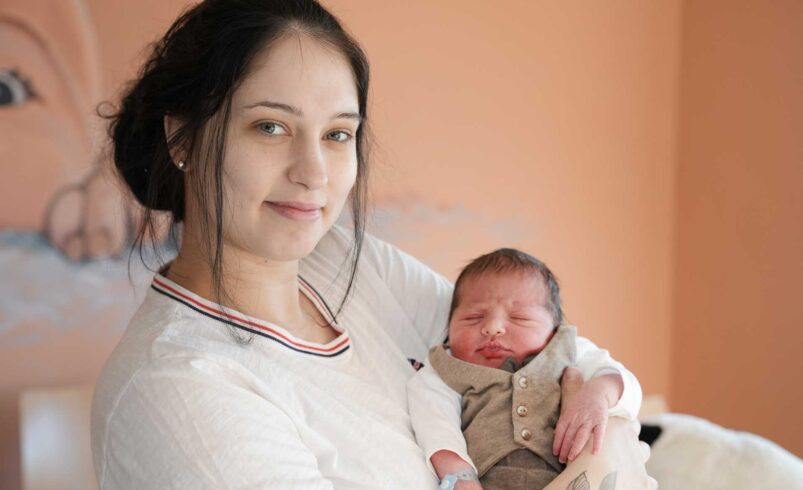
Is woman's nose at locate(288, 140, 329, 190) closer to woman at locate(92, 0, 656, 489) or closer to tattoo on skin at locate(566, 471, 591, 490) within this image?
woman at locate(92, 0, 656, 489)

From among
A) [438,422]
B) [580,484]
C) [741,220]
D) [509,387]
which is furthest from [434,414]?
[741,220]

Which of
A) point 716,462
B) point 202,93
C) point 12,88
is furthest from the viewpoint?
point 12,88

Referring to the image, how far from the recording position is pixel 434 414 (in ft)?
4.31

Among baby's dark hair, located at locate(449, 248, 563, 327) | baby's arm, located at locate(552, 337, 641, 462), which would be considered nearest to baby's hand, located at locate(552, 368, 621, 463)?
baby's arm, located at locate(552, 337, 641, 462)

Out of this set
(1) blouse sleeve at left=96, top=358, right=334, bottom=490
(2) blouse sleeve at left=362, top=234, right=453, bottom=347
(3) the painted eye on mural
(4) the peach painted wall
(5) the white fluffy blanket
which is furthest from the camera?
(4) the peach painted wall

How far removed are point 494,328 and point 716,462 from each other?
775 mm

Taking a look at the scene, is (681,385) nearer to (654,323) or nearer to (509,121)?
(654,323)

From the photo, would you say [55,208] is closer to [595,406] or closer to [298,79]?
[298,79]

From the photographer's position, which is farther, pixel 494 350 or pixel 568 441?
pixel 494 350

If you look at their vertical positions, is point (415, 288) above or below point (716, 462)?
above

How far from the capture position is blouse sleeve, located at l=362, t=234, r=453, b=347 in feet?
5.20

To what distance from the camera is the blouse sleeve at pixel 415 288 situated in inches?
62.4

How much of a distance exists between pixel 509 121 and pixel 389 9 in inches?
25.5

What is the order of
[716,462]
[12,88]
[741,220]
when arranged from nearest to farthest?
[716,462] < [12,88] < [741,220]
